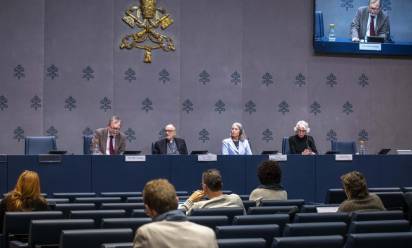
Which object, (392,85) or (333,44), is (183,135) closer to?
(333,44)

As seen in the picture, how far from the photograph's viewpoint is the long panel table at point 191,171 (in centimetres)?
930

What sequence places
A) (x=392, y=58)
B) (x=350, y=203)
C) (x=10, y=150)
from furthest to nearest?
(x=392, y=58)
(x=10, y=150)
(x=350, y=203)

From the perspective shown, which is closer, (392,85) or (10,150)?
(10,150)

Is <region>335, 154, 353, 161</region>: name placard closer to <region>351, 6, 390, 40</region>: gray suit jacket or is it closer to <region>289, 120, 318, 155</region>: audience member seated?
<region>289, 120, 318, 155</region>: audience member seated

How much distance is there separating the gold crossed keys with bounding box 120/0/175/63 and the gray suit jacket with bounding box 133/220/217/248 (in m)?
9.31

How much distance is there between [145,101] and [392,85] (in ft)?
15.5

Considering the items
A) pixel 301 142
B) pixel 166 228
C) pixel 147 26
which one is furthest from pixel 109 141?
pixel 166 228

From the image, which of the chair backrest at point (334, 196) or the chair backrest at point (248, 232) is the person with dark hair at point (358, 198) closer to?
the chair backrest at point (248, 232)

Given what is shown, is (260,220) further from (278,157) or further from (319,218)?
(278,157)

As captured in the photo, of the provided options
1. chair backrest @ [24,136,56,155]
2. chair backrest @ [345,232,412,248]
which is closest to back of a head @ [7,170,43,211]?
chair backrest @ [345,232,412,248]

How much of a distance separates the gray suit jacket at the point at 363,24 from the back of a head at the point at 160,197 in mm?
10449

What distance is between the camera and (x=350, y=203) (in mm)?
5820

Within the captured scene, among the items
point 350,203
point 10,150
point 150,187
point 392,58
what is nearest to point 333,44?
point 392,58

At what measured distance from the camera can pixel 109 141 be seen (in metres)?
10.4
